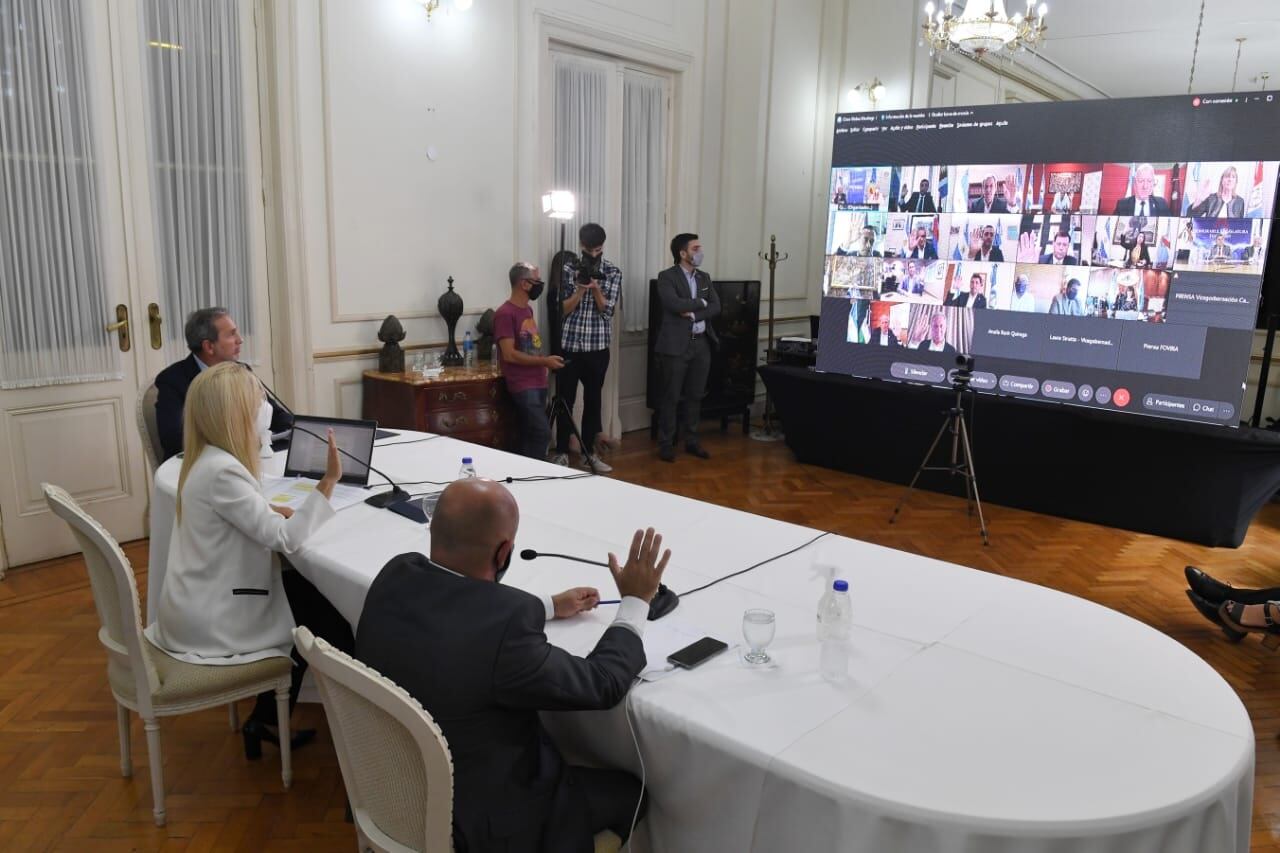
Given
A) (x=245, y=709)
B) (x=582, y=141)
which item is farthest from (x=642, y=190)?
(x=245, y=709)

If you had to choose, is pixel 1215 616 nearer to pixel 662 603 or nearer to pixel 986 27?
pixel 662 603

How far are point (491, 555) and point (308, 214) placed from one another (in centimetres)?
380

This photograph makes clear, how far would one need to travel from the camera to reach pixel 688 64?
276 inches

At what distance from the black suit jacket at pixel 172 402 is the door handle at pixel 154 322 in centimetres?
113

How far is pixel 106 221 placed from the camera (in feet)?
13.7

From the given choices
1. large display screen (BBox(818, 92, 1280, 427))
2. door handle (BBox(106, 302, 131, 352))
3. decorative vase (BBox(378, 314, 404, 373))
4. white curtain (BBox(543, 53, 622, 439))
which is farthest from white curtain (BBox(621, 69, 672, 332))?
door handle (BBox(106, 302, 131, 352))

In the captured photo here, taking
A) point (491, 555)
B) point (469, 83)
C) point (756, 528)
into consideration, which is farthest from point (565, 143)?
point (491, 555)

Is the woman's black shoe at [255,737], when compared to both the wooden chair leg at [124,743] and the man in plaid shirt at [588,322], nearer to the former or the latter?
the wooden chair leg at [124,743]

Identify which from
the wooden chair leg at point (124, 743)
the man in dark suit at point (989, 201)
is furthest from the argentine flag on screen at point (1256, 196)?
the wooden chair leg at point (124, 743)

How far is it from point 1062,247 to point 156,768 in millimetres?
5054

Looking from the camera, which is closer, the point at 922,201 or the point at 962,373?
the point at 962,373

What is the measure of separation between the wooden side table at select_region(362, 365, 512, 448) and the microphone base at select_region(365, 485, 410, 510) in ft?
6.48

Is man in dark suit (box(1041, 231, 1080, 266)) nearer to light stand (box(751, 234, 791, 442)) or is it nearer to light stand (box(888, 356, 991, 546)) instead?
light stand (box(888, 356, 991, 546))

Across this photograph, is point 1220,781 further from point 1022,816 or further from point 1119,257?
point 1119,257
